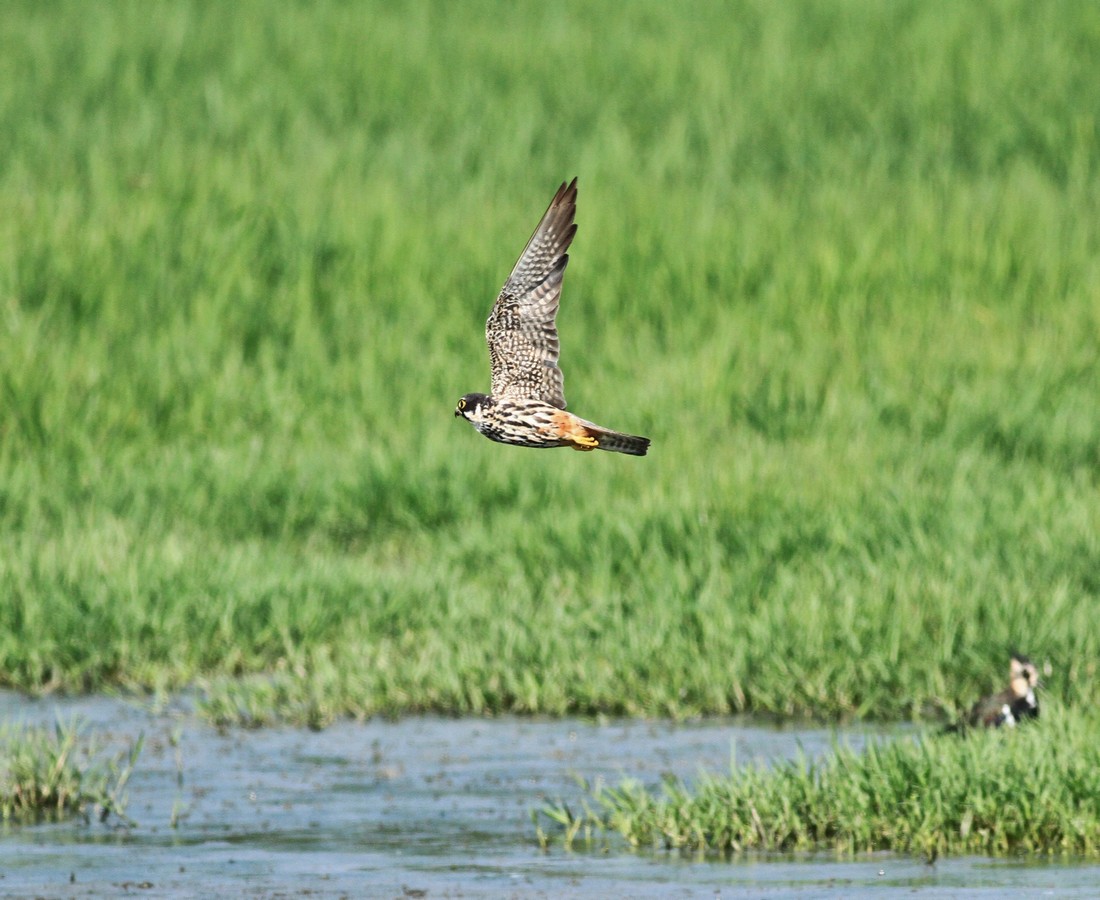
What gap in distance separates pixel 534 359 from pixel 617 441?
2.83ft

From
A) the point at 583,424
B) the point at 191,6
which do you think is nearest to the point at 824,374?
the point at 583,424

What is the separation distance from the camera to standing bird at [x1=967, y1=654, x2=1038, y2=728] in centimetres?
884

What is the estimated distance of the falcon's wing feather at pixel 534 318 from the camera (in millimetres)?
7066

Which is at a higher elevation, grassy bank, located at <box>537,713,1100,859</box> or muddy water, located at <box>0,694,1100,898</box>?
grassy bank, located at <box>537,713,1100,859</box>

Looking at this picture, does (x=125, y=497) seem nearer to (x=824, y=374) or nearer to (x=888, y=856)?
(x=824, y=374)

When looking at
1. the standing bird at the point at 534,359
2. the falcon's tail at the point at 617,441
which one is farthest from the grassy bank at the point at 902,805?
the falcon's tail at the point at 617,441

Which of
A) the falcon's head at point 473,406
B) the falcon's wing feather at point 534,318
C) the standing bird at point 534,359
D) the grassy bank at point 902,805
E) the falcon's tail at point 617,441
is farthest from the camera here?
the grassy bank at point 902,805

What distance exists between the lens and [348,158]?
20.2 metres

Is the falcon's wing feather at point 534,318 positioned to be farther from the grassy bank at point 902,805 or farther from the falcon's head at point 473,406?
the grassy bank at point 902,805

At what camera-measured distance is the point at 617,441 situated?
6457 millimetres

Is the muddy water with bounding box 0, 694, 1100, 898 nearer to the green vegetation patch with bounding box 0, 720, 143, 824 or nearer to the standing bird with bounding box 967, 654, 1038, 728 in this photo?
the green vegetation patch with bounding box 0, 720, 143, 824

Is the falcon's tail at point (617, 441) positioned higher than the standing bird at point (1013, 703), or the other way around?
the falcon's tail at point (617, 441)

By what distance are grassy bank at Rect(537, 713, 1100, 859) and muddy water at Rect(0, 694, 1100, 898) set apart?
0.12 metres

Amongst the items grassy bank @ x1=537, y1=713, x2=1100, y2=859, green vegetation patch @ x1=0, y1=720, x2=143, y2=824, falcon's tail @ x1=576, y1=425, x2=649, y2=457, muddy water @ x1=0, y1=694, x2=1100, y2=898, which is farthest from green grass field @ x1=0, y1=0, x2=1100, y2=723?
falcon's tail @ x1=576, y1=425, x2=649, y2=457
